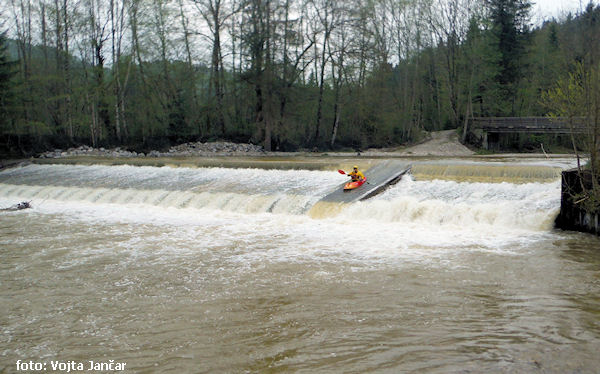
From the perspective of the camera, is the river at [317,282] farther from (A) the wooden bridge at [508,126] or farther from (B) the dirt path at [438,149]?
(A) the wooden bridge at [508,126]

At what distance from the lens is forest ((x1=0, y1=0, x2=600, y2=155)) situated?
92.1 feet

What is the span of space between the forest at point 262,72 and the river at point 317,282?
1620 cm

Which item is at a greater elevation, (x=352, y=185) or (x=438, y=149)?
(x=438, y=149)

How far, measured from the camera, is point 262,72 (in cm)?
2798

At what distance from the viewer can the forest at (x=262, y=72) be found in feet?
92.1

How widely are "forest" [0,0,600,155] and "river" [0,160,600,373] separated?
1620 centimetres

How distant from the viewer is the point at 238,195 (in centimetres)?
Answer: 1405

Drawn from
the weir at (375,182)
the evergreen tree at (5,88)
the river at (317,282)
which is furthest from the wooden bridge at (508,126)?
the evergreen tree at (5,88)

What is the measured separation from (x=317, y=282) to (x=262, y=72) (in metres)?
22.6

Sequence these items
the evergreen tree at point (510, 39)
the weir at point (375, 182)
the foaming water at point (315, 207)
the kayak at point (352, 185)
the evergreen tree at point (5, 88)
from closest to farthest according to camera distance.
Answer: the foaming water at point (315, 207) < the weir at point (375, 182) < the kayak at point (352, 185) < the evergreen tree at point (5, 88) < the evergreen tree at point (510, 39)

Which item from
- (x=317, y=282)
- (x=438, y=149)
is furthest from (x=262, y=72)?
(x=317, y=282)

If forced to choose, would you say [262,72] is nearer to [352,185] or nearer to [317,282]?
[352,185]

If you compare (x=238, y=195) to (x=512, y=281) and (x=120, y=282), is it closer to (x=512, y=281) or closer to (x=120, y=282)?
(x=120, y=282)

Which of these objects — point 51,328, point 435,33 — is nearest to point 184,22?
point 435,33
